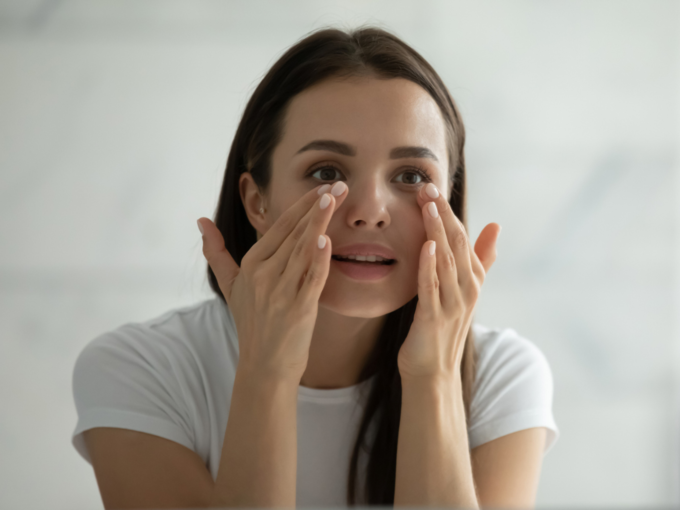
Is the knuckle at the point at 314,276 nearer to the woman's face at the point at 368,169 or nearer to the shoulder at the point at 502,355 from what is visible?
the woman's face at the point at 368,169

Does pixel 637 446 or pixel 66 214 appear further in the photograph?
pixel 637 446

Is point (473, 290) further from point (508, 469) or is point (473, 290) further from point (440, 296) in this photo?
point (508, 469)

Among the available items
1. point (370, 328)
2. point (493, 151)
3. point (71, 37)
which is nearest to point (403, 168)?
point (370, 328)

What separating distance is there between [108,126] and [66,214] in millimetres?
312

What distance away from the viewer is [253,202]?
0.98m

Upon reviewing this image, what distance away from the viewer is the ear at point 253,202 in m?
0.96

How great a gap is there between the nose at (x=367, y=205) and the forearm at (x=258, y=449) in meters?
0.26

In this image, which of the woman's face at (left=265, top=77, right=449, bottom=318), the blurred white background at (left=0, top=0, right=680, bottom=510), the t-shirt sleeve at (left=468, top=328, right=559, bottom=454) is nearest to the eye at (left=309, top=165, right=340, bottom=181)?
the woman's face at (left=265, top=77, right=449, bottom=318)

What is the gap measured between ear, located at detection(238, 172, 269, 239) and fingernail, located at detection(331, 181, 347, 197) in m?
0.22

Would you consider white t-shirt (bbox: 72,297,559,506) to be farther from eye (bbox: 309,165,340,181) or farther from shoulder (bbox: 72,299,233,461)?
eye (bbox: 309,165,340,181)

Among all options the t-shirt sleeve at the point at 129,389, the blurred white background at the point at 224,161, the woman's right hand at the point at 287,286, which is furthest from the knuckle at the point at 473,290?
the blurred white background at the point at 224,161

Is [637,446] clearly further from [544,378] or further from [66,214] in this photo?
[66,214]

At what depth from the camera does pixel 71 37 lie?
1695 millimetres

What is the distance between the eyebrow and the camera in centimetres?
81
